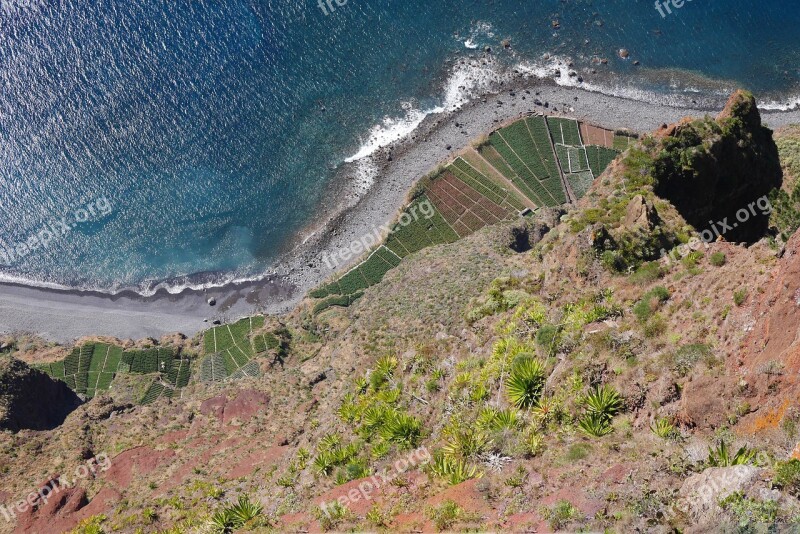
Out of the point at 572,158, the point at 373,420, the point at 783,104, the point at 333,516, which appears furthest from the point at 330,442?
the point at 783,104

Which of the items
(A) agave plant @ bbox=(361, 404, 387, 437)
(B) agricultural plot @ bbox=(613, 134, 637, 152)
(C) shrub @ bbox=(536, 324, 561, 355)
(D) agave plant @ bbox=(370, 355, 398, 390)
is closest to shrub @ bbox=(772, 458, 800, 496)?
(C) shrub @ bbox=(536, 324, 561, 355)

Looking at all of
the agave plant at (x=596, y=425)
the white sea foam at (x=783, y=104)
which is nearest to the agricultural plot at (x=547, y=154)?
the white sea foam at (x=783, y=104)

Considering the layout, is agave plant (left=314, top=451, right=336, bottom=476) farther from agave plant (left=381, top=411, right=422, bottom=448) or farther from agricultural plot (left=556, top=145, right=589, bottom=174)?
agricultural plot (left=556, top=145, right=589, bottom=174)

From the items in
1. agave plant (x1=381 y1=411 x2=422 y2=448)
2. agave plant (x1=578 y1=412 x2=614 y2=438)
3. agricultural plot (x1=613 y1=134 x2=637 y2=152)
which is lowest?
agave plant (x1=381 y1=411 x2=422 y2=448)

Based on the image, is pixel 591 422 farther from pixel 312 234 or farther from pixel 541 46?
pixel 541 46

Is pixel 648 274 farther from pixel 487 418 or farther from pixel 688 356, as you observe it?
pixel 487 418

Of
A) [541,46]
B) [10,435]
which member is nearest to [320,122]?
[541,46]

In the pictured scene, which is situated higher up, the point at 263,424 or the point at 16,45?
the point at 16,45
